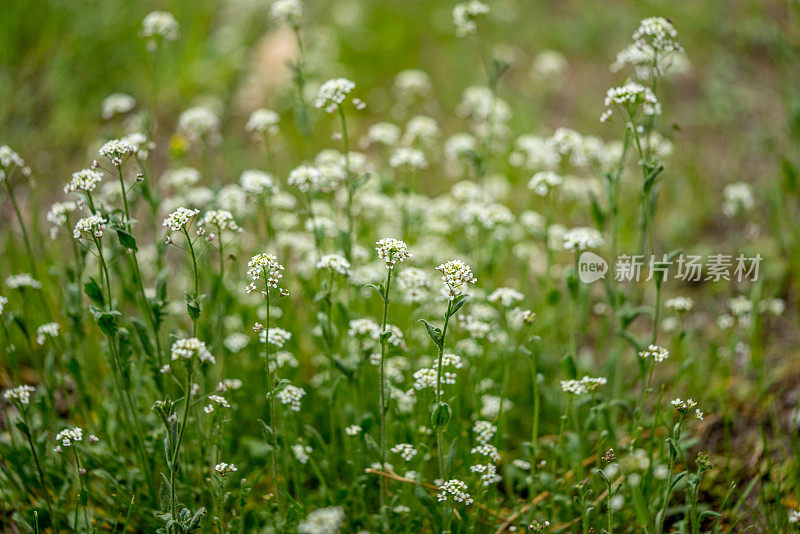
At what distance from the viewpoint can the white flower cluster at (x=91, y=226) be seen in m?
2.51

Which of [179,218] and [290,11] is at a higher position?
[290,11]

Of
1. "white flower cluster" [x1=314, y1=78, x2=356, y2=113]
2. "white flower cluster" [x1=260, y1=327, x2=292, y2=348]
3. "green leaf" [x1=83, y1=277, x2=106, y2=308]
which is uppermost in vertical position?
"white flower cluster" [x1=314, y1=78, x2=356, y2=113]

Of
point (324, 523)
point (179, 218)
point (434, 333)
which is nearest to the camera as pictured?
point (324, 523)

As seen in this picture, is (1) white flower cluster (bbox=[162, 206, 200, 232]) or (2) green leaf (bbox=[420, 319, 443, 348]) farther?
(1) white flower cluster (bbox=[162, 206, 200, 232])

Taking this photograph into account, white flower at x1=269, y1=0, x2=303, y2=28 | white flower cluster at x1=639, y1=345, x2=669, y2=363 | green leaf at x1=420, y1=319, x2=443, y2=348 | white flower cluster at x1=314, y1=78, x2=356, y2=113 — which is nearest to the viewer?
green leaf at x1=420, y1=319, x2=443, y2=348

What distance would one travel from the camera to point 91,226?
99.7 inches

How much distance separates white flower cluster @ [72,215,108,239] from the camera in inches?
98.9

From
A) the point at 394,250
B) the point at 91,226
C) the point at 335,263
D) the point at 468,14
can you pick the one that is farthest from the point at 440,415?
the point at 468,14

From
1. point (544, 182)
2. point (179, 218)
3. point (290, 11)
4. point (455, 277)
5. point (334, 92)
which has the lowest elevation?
point (455, 277)

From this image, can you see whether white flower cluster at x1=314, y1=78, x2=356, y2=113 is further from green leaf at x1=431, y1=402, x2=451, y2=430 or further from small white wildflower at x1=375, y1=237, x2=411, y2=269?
green leaf at x1=431, y1=402, x2=451, y2=430

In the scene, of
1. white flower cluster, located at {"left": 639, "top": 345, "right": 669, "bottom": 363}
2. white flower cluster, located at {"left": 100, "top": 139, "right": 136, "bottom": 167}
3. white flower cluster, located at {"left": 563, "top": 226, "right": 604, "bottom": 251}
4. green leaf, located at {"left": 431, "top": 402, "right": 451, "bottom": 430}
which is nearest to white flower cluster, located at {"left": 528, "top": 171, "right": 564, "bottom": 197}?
white flower cluster, located at {"left": 563, "top": 226, "right": 604, "bottom": 251}

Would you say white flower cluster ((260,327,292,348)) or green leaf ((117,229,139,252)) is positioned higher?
green leaf ((117,229,139,252))

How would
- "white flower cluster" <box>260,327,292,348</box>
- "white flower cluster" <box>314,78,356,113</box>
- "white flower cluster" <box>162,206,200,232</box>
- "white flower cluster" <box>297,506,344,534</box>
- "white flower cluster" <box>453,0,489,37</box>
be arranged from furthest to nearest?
1. "white flower cluster" <box>453,0,489,37</box>
2. "white flower cluster" <box>314,78,356,113</box>
3. "white flower cluster" <box>260,327,292,348</box>
4. "white flower cluster" <box>162,206,200,232</box>
5. "white flower cluster" <box>297,506,344,534</box>

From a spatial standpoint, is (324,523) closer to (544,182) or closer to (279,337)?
(279,337)
